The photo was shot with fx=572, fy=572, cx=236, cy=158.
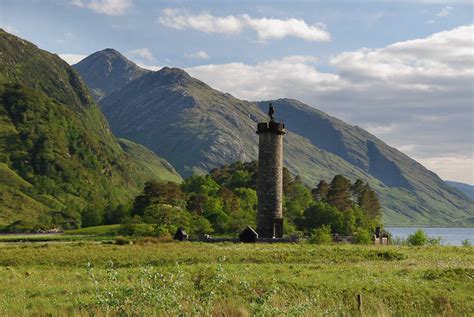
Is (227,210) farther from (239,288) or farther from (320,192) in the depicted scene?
(239,288)

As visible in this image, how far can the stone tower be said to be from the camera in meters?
71.4

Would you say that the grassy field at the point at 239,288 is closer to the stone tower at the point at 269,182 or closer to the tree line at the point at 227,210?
the stone tower at the point at 269,182

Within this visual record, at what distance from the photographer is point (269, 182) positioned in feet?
235

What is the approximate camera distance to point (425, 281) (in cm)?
2689

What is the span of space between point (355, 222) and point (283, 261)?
71.4 meters

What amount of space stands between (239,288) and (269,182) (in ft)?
158

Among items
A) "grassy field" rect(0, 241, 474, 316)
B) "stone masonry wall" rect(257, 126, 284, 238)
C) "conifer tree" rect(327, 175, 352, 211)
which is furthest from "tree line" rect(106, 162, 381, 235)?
"grassy field" rect(0, 241, 474, 316)

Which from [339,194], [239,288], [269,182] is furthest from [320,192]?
[239,288]

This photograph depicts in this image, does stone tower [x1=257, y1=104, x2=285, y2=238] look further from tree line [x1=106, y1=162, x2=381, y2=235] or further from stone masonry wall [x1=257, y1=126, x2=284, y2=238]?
tree line [x1=106, y1=162, x2=381, y2=235]

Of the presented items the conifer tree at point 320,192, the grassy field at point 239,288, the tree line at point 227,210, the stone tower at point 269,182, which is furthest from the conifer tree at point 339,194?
the grassy field at point 239,288

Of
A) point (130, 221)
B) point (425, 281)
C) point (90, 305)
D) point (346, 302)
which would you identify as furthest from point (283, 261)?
point (130, 221)

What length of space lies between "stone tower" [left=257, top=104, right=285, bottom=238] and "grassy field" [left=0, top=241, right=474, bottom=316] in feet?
94.6

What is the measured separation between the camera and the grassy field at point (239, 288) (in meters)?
17.3

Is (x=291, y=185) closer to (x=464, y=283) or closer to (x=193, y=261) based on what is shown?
(x=193, y=261)
